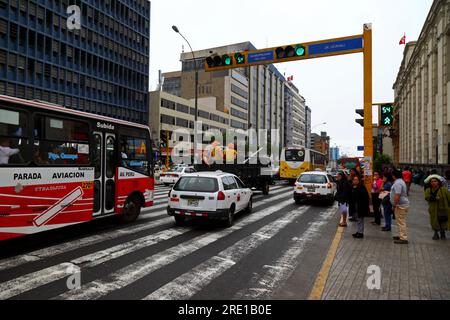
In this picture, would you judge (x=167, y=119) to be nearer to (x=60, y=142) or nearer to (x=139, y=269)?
(x=60, y=142)

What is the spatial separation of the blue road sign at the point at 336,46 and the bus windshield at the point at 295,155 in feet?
57.7

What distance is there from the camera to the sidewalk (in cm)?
480

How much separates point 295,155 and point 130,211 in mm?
21619

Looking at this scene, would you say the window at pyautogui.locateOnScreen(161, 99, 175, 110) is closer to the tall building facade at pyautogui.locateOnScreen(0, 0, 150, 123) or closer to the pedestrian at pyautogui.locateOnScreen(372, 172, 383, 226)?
the tall building facade at pyautogui.locateOnScreen(0, 0, 150, 123)

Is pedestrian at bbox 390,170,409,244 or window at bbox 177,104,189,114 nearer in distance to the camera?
pedestrian at bbox 390,170,409,244

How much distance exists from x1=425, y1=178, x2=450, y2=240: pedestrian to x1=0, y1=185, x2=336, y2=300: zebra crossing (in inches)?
118

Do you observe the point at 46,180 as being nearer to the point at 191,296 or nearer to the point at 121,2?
the point at 191,296

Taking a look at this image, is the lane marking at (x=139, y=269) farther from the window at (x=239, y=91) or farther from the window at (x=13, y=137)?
the window at (x=239, y=91)

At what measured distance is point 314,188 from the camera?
15.3 m

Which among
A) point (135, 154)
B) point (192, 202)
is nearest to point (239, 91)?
point (135, 154)

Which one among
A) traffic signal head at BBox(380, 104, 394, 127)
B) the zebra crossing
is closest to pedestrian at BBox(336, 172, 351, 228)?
the zebra crossing

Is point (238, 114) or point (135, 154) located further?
point (238, 114)

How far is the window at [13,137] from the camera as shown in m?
6.38

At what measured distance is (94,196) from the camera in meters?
8.72
